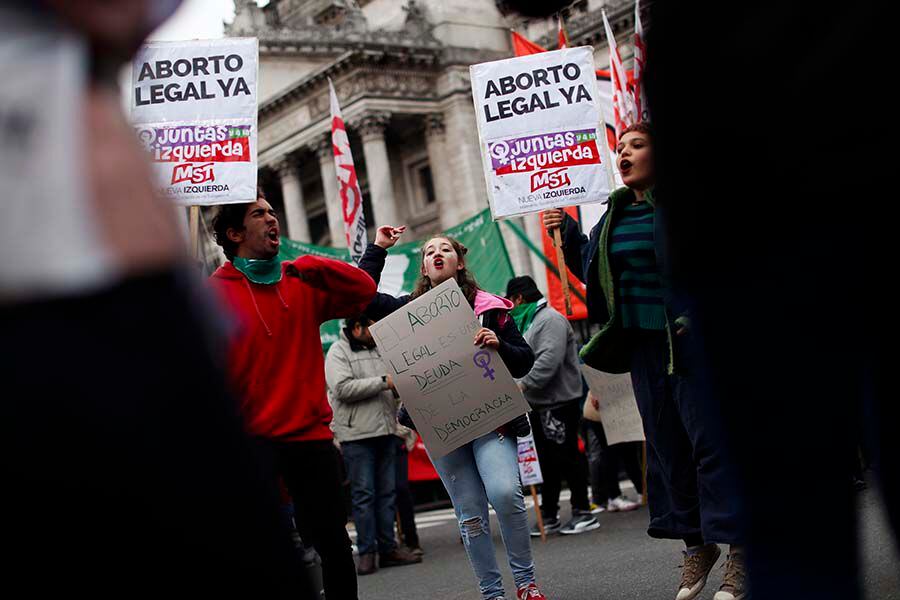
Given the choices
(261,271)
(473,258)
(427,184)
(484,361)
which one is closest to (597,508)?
(484,361)

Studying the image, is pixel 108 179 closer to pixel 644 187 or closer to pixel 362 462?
pixel 644 187

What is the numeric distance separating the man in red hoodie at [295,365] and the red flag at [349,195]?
6200 millimetres

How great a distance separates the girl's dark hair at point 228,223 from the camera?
16.6ft

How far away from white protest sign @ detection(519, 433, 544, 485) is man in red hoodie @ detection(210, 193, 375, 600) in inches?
199

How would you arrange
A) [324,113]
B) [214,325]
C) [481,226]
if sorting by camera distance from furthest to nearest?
[324,113] → [481,226] → [214,325]

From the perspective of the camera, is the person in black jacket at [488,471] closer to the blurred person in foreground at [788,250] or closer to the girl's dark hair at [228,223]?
the girl's dark hair at [228,223]

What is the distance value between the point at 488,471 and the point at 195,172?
130 inches

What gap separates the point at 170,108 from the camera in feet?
26.0

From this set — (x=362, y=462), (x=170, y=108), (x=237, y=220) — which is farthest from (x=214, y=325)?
(x=362, y=462)

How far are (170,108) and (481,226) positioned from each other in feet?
30.3

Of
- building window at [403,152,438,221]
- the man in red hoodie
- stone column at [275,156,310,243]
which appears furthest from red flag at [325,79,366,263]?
stone column at [275,156,310,243]

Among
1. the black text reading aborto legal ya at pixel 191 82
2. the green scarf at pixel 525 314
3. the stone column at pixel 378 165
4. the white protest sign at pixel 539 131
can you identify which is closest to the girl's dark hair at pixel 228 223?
the black text reading aborto legal ya at pixel 191 82

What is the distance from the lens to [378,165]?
41250mm

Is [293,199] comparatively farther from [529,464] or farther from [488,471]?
[488,471]
